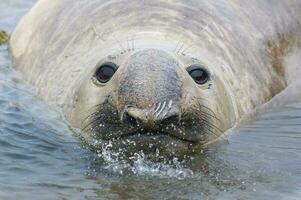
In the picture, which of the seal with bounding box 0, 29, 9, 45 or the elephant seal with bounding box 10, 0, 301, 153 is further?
the seal with bounding box 0, 29, 9, 45

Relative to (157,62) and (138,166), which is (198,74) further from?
(138,166)

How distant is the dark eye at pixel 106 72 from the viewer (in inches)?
269

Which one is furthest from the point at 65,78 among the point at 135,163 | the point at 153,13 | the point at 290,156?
the point at 290,156

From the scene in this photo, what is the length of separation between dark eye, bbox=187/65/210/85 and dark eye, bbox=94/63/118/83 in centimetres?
58

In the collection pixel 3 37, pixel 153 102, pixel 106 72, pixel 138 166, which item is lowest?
pixel 138 166

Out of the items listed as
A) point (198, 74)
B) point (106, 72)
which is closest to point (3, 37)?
point (106, 72)

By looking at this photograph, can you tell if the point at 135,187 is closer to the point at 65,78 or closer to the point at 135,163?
the point at 135,163

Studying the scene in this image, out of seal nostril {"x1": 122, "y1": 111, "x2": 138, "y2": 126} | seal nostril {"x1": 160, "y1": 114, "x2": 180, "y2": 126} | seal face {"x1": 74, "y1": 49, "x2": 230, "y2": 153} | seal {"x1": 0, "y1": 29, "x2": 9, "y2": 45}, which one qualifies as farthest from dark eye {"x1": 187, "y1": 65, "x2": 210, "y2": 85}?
seal {"x1": 0, "y1": 29, "x2": 9, "y2": 45}

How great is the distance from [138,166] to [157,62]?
2.62 feet

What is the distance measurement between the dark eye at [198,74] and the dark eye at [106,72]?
58 cm

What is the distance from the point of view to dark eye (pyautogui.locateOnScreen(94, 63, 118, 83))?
6844 mm

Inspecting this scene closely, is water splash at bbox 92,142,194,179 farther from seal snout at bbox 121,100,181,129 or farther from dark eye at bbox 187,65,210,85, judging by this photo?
dark eye at bbox 187,65,210,85

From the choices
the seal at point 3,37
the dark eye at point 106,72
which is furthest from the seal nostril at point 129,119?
the seal at point 3,37

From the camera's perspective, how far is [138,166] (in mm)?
6727
